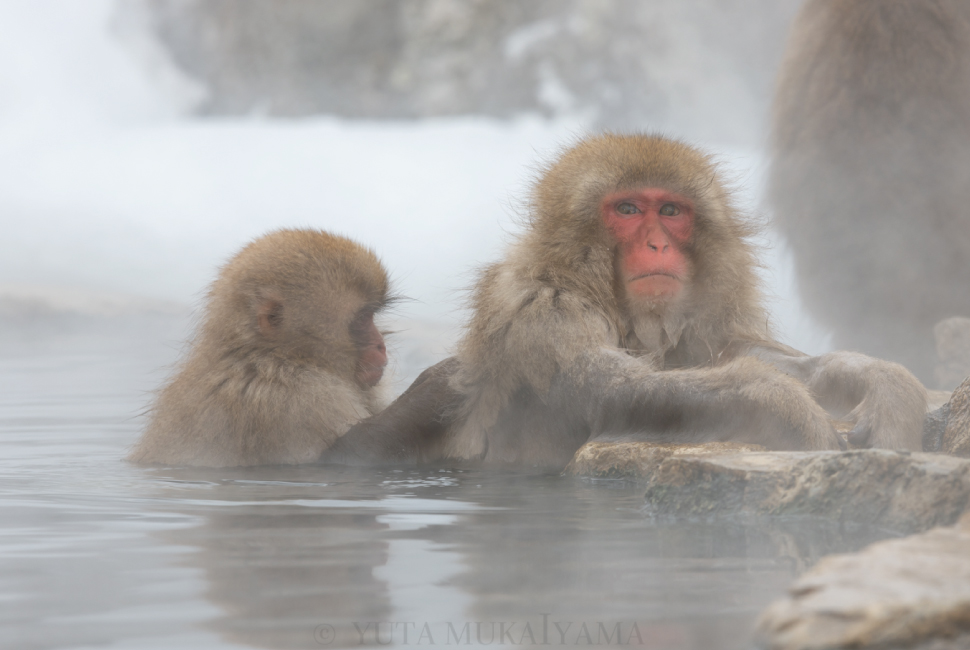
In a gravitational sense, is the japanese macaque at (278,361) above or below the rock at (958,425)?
above

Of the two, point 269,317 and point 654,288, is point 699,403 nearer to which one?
point 654,288

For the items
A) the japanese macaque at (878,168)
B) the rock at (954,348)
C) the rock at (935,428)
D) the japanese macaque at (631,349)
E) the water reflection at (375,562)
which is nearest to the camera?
the water reflection at (375,562)

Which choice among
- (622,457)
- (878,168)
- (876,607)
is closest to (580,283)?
(622,457)

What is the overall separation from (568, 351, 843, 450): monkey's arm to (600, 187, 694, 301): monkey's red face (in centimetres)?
27

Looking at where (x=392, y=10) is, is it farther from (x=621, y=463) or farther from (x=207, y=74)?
(x=621, y=463)

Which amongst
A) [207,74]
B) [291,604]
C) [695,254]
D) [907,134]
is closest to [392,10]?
[207,74]

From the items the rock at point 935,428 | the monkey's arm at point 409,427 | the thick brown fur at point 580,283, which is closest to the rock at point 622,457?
the thick brown fur at point 580,283

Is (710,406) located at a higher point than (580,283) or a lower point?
lower

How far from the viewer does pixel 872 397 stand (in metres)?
3.26

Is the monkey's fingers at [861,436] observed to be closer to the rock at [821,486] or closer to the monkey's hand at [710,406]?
the monkey's hand at [710,406]

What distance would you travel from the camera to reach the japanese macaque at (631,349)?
3.12 m

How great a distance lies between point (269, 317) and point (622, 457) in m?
1.51

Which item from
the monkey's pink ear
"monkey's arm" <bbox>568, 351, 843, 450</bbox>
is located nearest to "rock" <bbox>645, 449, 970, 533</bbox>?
"monkey's arm" <bbox>568, 351, 843, 450</bbox>

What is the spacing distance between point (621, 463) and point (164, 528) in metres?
1.24
